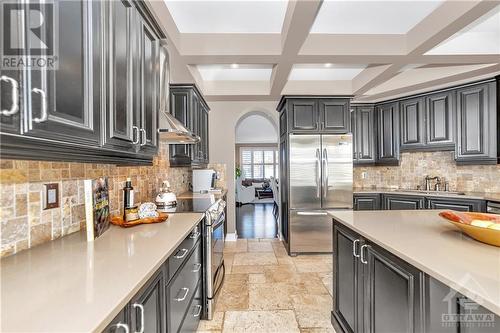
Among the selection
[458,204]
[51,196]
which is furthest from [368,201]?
[51,196]

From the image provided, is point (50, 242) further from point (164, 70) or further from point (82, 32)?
point (164, 70)

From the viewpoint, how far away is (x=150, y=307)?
1064mm

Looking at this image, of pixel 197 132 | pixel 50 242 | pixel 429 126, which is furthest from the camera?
pixel 429 126

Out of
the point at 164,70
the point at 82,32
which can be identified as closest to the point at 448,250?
the point at 82,32

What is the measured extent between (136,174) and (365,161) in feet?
12.7

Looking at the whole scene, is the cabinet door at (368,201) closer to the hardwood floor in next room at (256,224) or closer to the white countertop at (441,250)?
the hardwood floor in next room at (256,224)

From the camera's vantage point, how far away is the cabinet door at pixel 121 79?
1.22 metres

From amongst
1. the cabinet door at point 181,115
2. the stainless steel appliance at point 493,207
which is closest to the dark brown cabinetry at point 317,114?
the cabinet door at point 181,115

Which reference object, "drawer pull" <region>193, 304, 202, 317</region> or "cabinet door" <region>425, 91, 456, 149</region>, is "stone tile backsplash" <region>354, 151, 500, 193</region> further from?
"drawer pull" <region>193, 304, 202, 317</region>

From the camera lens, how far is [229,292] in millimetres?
2672

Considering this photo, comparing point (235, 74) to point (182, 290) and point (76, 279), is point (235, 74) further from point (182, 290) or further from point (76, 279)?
point (76, 279)

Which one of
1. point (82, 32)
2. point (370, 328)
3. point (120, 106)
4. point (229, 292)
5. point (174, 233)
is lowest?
point (229, 292)

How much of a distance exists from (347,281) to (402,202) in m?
2.69

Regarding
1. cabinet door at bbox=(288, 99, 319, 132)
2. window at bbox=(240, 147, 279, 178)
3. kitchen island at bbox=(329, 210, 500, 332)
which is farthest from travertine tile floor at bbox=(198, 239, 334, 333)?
window at bbox=(240, 147, 279, 178)
